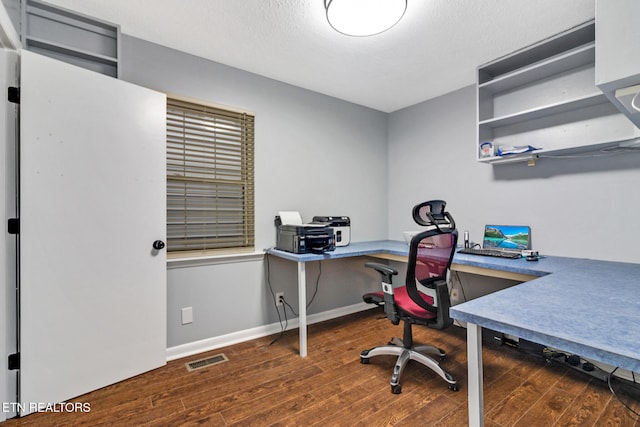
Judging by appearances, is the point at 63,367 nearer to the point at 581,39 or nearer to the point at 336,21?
the point at 336,21

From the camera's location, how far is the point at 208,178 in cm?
256

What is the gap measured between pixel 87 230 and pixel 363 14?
7.14 feet

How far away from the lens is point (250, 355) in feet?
7.91

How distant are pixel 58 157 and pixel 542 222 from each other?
3.59 metres

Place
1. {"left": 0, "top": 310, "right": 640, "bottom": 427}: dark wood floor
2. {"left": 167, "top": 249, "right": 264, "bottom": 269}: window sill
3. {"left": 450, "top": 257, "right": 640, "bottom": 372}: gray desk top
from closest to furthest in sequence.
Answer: {"left": 450, "top": 257, "right": 640, "bottom": 372}: gray desk top → {"left": 0, "top": 310, "right": 640, "bottom": 427}: dark wood floor → {"left": 167, "top": 249, "right": 264, "bottom": 269}: window sill

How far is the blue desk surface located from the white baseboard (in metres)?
2.07

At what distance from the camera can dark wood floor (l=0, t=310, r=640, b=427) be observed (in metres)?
1.64

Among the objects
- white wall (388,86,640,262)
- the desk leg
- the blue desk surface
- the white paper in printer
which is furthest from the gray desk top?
the white paper in printer

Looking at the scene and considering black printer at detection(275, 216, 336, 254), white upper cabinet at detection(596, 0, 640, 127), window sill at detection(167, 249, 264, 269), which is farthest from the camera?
black printer at detection(275, 216, 336, 254)

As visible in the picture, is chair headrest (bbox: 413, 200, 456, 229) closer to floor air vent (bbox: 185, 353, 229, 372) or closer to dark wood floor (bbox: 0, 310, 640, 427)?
dark wood floor (bbox: 0, 310, 640, 427)

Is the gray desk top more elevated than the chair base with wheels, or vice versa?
the gray desk top

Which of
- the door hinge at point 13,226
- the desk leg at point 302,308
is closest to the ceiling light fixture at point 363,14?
the desk leg at point 302,308

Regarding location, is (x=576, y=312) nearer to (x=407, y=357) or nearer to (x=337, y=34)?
(x=407, y=357)

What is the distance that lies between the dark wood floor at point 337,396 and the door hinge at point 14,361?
28cm
